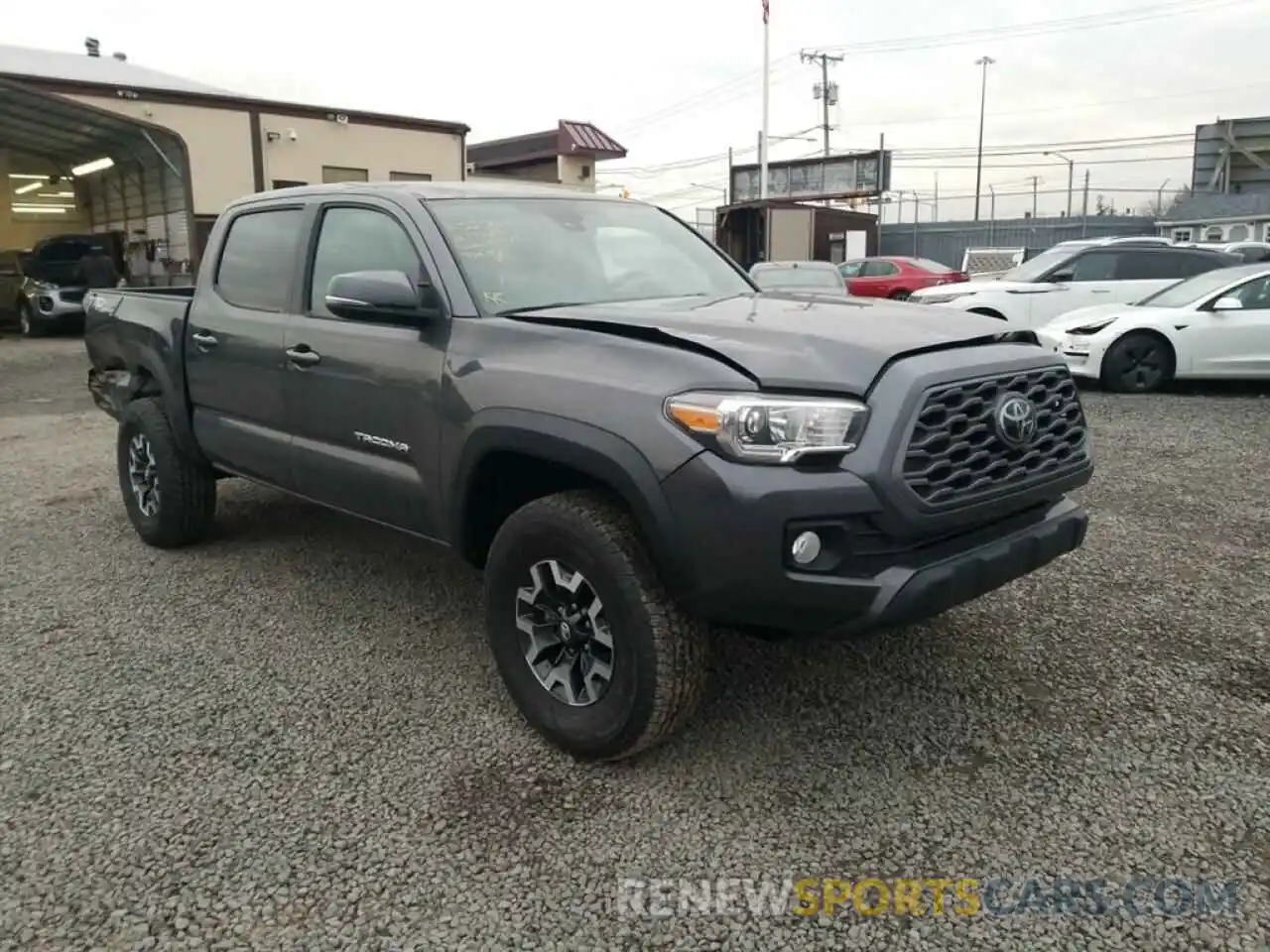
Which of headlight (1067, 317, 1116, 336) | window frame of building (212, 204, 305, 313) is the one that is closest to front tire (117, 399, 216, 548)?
window frame of building (212, 204, 305, 313)

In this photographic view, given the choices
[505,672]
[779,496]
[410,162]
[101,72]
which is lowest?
[505,672]

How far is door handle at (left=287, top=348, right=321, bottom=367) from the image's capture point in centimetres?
395

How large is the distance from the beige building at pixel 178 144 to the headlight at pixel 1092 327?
54.9 feet

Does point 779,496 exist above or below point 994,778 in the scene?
above

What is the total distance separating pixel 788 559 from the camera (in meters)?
2.55

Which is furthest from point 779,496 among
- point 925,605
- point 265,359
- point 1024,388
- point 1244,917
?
point 265,359

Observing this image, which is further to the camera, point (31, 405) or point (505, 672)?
point (31, 405)

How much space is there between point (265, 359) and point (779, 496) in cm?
270

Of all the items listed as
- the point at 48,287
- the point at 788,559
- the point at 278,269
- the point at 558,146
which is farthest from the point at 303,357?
the point at 558,146

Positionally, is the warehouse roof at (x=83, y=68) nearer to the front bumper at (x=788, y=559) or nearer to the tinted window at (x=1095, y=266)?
the tinted window at (x=1095, y=266)

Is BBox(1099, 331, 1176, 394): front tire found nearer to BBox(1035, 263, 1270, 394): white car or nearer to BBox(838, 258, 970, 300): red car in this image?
BBox(1035, 263, 1270, 394): white car

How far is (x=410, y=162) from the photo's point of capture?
920 inches

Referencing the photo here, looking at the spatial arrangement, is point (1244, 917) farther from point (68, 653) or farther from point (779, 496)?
point (68, 653)

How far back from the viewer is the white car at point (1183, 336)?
9.80 m
